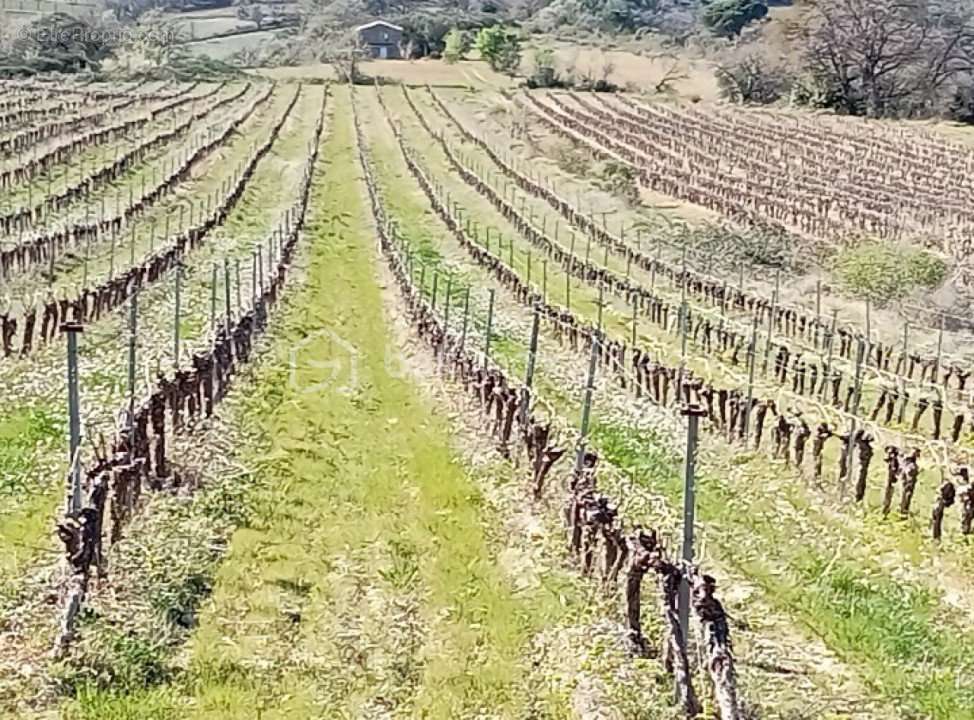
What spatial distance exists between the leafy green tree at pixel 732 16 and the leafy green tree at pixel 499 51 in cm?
2515

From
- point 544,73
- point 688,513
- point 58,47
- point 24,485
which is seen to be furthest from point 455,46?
point 688,513

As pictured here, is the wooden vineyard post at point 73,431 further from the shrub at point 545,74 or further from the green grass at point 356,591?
the shrub at point 545,74

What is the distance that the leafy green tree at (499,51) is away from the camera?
99812mm

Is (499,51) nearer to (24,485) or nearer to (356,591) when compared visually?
(24,485)

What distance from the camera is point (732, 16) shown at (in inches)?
4663

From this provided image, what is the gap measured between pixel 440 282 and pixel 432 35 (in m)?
82.4

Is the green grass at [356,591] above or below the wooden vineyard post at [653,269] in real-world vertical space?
above

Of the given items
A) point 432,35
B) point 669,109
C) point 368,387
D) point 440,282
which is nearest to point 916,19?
point 669,109

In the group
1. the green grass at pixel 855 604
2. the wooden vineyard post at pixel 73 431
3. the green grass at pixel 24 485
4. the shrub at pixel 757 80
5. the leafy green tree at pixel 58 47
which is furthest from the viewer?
the shrub at pixel 757 80

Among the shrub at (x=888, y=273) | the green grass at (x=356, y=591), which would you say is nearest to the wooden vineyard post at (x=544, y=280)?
the shrub at (x=888, y=273)

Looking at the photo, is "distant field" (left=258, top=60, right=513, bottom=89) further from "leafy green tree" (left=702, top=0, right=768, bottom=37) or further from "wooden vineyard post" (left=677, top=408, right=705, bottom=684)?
"wooden vineyard post" (left=677, top=408, right=705, bottom=684)

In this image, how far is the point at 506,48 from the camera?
330 ft

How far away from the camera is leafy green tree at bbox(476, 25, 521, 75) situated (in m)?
99.8

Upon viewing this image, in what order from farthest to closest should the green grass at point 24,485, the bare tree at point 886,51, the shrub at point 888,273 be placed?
the bare tree at point 886,51, the shrub at point 888,273, the green grass at point 24,485
